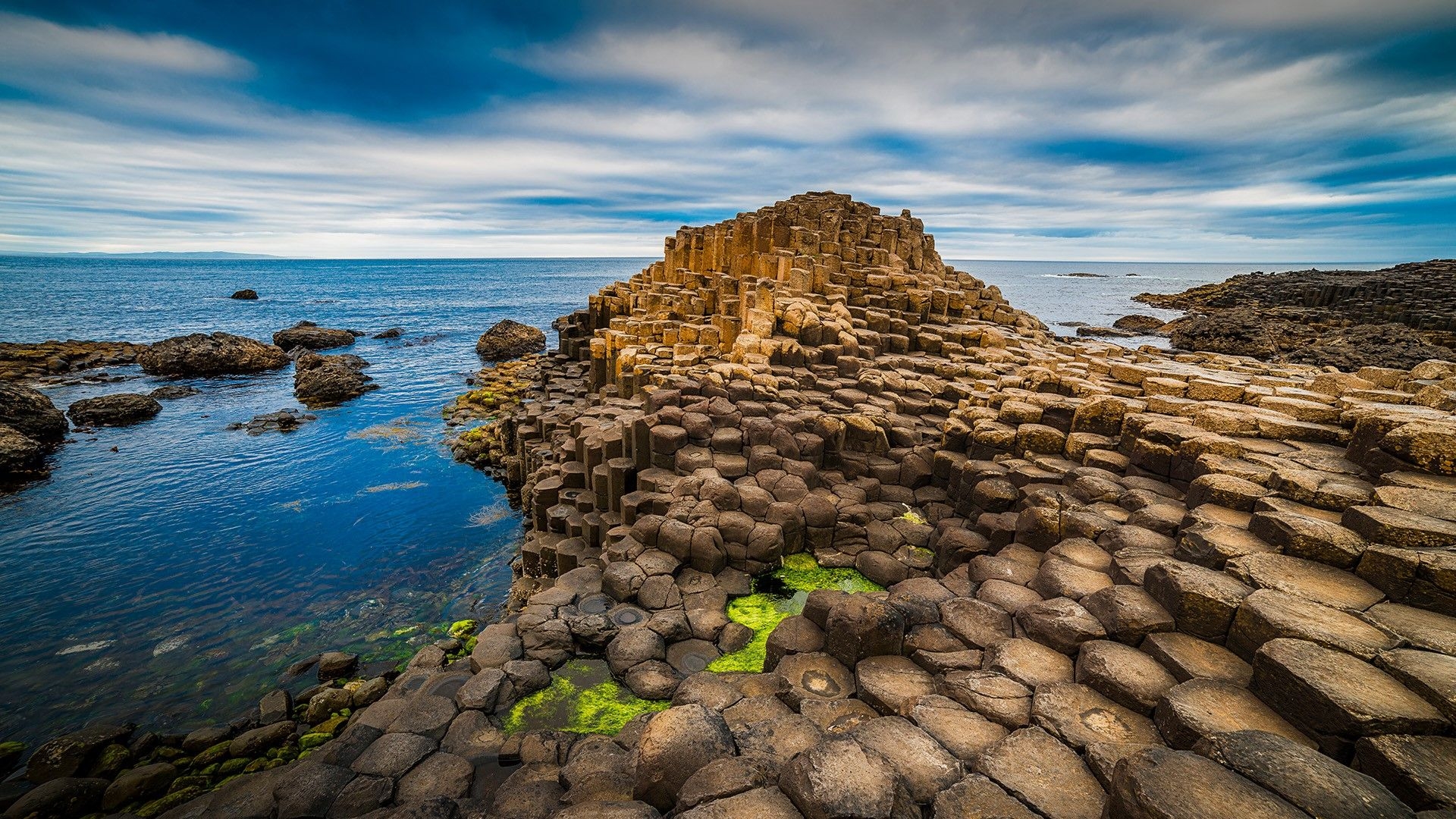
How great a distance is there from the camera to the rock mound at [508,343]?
43.2m

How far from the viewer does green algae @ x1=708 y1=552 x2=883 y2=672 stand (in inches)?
289

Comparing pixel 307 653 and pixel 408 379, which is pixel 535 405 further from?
pixel 408 379

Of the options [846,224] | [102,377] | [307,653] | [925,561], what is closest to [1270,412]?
[925,561]

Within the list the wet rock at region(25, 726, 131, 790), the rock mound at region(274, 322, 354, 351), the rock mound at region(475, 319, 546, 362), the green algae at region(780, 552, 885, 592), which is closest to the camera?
the wet rock at region(25, 726, 131, 790)

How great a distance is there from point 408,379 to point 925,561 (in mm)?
34223

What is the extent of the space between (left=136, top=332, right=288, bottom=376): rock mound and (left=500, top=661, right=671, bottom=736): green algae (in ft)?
132

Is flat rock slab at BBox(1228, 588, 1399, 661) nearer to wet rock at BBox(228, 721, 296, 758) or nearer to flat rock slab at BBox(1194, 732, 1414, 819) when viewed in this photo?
flat rock slab at BBox(1194, 732, 1414, 819)

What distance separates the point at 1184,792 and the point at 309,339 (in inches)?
2208

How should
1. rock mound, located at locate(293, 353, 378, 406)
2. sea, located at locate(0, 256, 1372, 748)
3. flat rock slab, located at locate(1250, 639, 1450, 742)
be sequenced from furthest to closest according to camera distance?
rock mound, located at locate(293, 353, 378, 406)
sea, located at locate(0, 256, 1372, 748)
flat rock slab, located at locate(1250, 639, 1450, 742)

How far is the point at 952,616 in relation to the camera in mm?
6273

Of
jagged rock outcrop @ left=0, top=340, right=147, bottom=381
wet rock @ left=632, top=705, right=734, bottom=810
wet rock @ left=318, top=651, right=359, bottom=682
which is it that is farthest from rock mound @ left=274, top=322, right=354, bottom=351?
wet rock @ left=632, top=705, right=734, bottom=810

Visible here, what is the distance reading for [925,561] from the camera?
9438 millimetres

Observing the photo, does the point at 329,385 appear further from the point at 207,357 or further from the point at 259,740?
the point at 259,740

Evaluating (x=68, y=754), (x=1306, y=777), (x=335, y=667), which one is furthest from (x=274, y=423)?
(x=1306, y=777)
